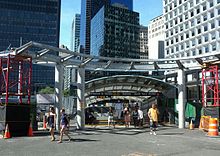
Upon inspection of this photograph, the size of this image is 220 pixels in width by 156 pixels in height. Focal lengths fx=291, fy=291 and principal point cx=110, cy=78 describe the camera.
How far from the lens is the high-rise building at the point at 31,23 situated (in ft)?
402

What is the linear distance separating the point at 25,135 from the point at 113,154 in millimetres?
8518

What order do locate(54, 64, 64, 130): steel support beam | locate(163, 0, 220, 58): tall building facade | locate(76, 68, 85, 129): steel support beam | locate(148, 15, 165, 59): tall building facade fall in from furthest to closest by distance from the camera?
locate(148, 15, 165, 59): tall building facade, locate(163, 0, 220, 58): tall building facade, locate(76, 68, 85, 129): steel support beam, locate(54, 64, 64, 130): steel support beam

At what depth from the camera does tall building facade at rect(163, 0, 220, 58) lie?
77.5m

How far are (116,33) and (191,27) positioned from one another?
68.2 m

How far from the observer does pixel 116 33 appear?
152000mm

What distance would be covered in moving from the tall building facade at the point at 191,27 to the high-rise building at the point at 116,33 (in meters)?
47.7

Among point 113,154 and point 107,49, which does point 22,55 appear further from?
point 107,49

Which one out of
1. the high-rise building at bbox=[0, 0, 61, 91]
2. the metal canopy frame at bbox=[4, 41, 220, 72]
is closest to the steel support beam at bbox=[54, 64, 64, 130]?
the metal canopy frame at bbox=[4, 41, 220, 72]

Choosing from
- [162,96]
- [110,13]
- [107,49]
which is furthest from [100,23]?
[162,96]

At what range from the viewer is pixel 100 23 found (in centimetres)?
15650

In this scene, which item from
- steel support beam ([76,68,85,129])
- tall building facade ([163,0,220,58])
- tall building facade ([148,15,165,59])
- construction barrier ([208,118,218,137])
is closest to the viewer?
construction barrier ([208,118,218,137])

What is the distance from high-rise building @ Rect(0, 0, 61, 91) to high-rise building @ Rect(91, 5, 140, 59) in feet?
79.0

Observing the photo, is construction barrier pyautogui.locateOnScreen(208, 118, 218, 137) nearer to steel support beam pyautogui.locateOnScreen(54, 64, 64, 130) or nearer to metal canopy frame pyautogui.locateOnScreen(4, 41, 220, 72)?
metal canopy frame pyautogui.locateOnScreen(4, 41, 220, 72)

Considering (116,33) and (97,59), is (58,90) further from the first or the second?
(116,33)
